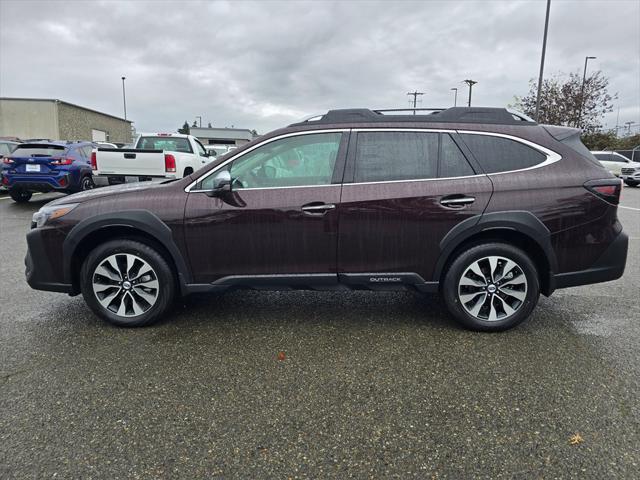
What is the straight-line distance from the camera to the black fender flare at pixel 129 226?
11.5ft

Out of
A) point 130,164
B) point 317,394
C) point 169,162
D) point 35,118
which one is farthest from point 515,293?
point 35,118

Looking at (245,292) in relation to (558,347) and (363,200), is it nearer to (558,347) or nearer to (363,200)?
(363,200)

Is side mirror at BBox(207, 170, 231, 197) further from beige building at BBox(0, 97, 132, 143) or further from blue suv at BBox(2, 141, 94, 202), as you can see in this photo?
beige building at BBox(0, 97, 132, 143)

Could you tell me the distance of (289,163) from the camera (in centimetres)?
364

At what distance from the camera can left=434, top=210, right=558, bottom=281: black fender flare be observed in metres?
3.45

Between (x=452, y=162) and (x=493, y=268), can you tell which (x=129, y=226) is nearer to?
(x=452, y=162)

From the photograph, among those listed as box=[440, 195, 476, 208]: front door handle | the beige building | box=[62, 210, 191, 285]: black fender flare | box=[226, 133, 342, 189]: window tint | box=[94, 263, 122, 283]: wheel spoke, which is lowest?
box=[94, 263, 122, 283]: wheel spoke

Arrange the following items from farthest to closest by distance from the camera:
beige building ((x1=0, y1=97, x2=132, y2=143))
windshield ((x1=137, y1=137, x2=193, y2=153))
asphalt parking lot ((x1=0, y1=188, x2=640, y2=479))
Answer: beige building ((x1=0, y1=97, x2=132, y2=143)), windshield ((x1=137, y1=137, x2=193, y2=153)), asphalt parking lot ((x1=0, y1=188, x2=640, y2=479))

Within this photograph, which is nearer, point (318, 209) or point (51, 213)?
point (318, 209)

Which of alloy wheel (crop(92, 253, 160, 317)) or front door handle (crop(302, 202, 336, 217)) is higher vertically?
front door handle (crop(302, 202, 336, 217))

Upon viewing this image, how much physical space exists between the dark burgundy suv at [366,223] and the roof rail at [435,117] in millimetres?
22

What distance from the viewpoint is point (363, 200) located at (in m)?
3.47

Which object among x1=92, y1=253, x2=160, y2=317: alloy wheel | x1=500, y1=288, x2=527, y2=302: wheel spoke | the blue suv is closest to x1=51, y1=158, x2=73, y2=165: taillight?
the blue suv

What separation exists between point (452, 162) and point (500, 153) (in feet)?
1.31
